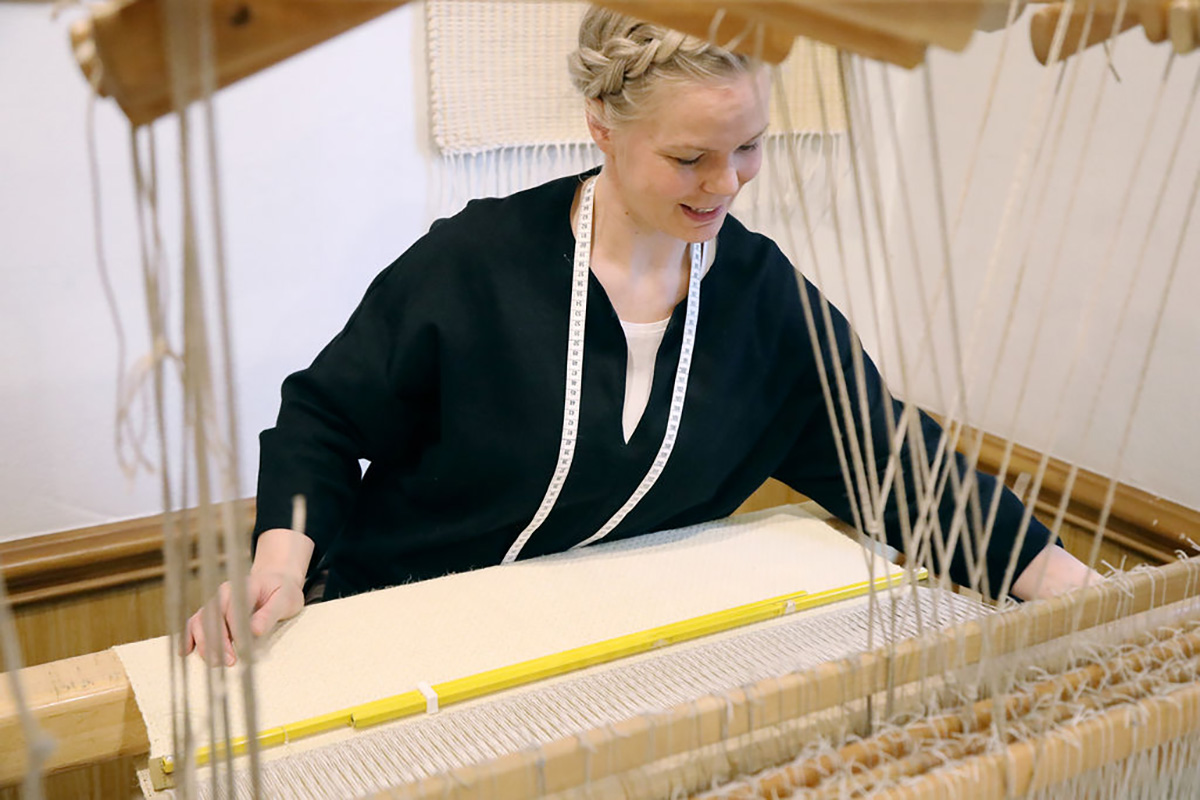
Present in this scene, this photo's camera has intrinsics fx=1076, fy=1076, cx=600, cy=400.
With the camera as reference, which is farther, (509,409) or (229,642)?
(509,409)

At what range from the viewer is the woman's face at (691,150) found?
3.36ft

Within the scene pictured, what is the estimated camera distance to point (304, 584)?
1223 millimetres

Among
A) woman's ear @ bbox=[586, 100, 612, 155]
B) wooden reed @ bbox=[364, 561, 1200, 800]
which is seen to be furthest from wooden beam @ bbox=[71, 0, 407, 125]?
woman's ear @ bbox=[586, 100, 612, 155]

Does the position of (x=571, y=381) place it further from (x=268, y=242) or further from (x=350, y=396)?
(x=268, y=242)

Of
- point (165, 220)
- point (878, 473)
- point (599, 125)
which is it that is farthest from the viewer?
point (165, 220)

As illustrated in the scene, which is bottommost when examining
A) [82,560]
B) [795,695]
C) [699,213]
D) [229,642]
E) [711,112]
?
[82,560]

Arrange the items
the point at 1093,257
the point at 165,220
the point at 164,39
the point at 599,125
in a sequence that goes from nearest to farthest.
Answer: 1. the point at 164,39
2. the point at 599,125
3. the point at 165,220
4. the point at 1093,257

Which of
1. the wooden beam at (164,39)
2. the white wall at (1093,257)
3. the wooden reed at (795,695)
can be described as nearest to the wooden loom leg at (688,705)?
the wooden reed at (795,695)

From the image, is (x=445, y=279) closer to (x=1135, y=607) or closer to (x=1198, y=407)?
A: (x=1135, y=607)

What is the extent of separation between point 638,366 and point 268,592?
48 centimetres

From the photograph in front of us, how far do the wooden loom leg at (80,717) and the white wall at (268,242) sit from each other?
0.79 metres

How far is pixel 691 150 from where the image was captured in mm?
1050

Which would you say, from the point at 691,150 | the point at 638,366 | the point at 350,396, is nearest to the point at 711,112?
the point at 691,150

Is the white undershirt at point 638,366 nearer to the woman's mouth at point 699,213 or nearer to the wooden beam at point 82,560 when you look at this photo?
the woman's mouth at point 699,213
